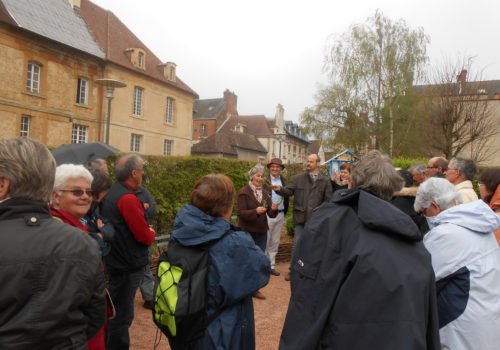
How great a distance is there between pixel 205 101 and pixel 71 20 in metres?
29.2

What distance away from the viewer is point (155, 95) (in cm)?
2789

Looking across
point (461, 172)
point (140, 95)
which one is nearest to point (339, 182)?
point (461, 172)

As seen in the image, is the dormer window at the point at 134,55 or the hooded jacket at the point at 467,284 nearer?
the hooded jacket at the point at 467,284

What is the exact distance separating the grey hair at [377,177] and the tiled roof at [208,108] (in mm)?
47023

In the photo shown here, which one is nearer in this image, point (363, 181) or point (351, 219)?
point (351, 219)

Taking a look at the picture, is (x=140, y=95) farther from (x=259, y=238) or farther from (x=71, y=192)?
(x=71, y=192)

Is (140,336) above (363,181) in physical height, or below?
below

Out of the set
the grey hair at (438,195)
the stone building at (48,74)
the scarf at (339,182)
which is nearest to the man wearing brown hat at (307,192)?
the scarf at (339,182)

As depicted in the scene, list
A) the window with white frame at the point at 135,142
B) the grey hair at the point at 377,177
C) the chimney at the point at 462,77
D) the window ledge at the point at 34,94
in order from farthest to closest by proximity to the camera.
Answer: the window with white frame at the point at 135,142 < the window ledge at the point at 34,94 < the chimney at the point at 462,77 < the grey hair at the point at 377,177

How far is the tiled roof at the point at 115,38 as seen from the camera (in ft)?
A: 82.1

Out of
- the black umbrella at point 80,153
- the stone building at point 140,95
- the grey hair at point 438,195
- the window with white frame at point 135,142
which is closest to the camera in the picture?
the grey hair at point 438,195

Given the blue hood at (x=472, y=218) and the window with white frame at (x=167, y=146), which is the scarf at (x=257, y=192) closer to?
the blue hood at (x=472, y=218)

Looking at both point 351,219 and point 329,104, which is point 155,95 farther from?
point 351,219

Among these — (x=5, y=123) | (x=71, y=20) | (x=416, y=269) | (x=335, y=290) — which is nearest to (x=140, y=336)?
(x=335, y=290)
